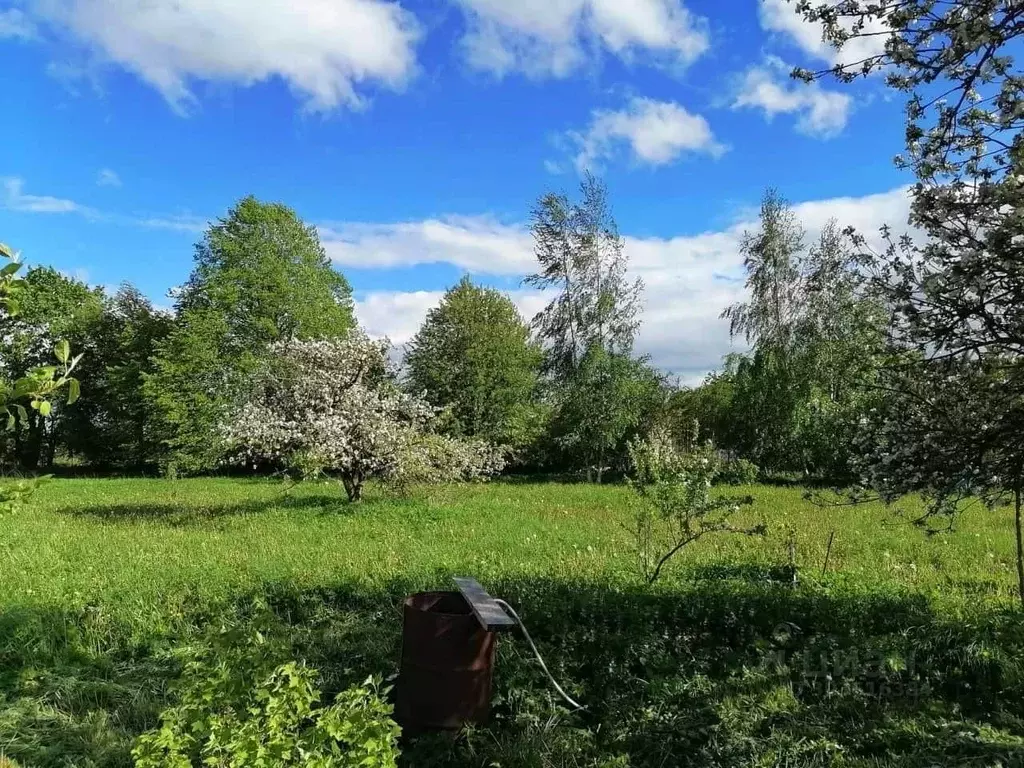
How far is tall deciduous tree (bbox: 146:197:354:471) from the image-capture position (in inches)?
1233

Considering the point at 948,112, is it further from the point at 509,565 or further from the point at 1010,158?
the point at 509,565

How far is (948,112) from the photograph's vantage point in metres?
4.39

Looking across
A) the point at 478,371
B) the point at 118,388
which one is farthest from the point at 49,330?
the point at 478,371

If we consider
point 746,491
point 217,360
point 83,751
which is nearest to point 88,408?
point 217,360

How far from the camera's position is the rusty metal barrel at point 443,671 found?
434cm

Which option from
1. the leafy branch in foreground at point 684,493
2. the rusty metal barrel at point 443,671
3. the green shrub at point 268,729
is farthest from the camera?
the leafy branch in foreground at point 684,493

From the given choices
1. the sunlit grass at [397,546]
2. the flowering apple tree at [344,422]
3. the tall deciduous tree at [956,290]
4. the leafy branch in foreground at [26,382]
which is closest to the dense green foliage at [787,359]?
the sunlit grass at [397,546]

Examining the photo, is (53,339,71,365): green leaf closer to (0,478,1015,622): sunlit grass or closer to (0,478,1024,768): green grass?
(0,478,1024,768): green grass

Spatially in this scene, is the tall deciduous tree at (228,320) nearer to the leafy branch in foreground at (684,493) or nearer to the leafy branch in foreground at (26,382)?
the leafy branch in foreground at (684,493)

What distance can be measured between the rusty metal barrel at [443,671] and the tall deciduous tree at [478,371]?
29.0 metres

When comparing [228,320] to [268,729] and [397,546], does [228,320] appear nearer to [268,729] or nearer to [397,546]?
[397,546]

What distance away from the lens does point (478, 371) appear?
113 ft

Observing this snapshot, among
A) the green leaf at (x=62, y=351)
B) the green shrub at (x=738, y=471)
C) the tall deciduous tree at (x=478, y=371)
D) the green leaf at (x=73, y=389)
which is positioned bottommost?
the green shrub at (x=738, y=471)

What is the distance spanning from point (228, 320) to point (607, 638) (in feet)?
99.4
